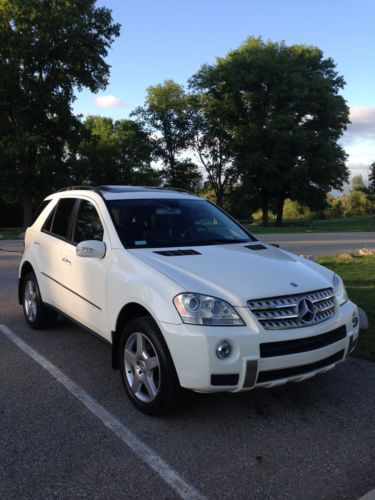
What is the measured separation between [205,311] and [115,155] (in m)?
45.0

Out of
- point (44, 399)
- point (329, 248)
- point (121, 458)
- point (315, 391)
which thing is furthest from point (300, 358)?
point (329, 248)

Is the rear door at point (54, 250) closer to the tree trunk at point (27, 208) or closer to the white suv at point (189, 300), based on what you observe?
the white suv at point (189, 300)

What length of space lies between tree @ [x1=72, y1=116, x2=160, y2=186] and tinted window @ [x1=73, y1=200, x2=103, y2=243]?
29.5m

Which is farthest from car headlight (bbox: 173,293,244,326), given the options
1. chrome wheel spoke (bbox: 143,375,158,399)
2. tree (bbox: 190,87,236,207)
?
tree (bbox: 190,87,236,207)

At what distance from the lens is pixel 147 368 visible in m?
3.74

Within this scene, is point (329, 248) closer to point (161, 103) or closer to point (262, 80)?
point (262, 80)

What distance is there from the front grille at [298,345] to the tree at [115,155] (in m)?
31.6

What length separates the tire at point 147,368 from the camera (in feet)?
11.6

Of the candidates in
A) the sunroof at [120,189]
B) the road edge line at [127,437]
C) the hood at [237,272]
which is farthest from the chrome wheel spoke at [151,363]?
the sunroof at [120,189]

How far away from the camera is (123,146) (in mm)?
50094

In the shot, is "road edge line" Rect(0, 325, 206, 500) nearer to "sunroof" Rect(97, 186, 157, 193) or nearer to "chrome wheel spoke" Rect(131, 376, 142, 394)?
"chrome wheel spoke" Rect(131, 376, 142, 394)

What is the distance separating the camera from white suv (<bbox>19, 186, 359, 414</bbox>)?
11.1 feet

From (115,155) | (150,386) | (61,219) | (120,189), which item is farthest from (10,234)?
(150,386)

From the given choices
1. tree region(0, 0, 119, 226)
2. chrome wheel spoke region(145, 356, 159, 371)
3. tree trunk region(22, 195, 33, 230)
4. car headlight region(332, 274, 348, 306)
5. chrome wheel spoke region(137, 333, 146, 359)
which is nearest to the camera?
chrome wheel spoke region(145, 356, 159, 371)
